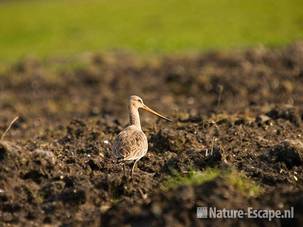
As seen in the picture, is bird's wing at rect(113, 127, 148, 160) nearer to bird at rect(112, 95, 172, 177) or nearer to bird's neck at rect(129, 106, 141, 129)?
bird at rect(112, 95, 172, 177)

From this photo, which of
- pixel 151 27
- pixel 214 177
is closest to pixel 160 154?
pixel 214 177

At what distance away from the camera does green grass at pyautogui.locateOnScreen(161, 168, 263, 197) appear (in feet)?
26.1

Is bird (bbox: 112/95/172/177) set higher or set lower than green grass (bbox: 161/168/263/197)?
higher

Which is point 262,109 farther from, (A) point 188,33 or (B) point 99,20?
(B) point 99,20

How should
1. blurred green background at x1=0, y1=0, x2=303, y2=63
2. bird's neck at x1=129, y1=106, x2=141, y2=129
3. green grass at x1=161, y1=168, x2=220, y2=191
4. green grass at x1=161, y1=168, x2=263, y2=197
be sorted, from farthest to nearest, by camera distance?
blurred green background at x1=0, y1=0, x2=303, y2=63 → bird's neck at x1=129, y1=106, x2=141, y2=129 → green grass at x1=161, y1=168, x2=220, y2=191 → green grass at x1=161, y1=168, x2=263, y2=197

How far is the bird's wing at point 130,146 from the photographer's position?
30.9 ft

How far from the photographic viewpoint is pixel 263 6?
120ft

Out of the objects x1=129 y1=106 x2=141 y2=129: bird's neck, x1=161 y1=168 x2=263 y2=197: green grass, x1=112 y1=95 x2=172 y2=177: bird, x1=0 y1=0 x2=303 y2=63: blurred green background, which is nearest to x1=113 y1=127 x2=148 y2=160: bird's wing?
x1=112 y1=95 x2=172 y2=177: bird

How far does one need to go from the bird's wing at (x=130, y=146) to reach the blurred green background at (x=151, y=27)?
17906 millimetres

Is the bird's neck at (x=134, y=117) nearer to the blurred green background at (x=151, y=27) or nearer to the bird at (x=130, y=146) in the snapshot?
the bird at (x=130, y=146)

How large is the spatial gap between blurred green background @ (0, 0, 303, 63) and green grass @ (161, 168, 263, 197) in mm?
18952

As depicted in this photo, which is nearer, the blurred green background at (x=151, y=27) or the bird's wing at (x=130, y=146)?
the bird's wing at (x=130, y=146)

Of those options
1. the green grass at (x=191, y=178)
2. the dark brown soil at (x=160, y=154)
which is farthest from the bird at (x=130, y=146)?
the green grass at (x=191, y=178)

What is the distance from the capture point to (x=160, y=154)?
10445 mm
